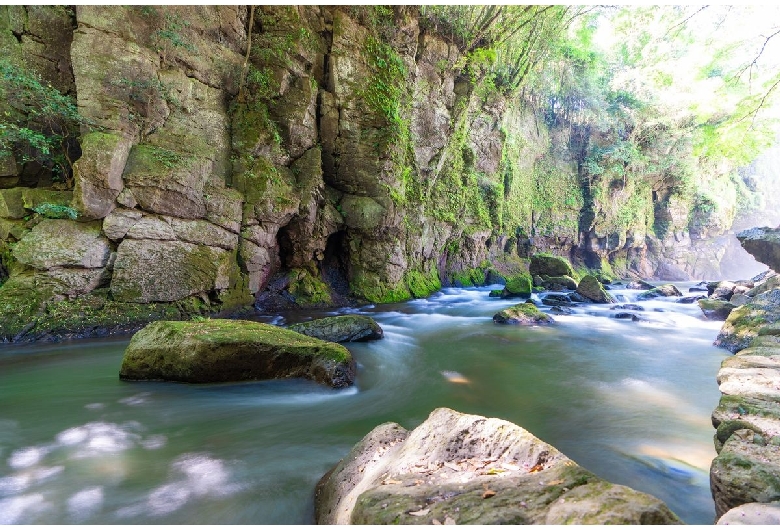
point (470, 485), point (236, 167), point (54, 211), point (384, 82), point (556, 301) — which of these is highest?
point (384, 82)

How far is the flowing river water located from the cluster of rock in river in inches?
13.9

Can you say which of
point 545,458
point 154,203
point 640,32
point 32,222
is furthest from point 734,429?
point 32,222

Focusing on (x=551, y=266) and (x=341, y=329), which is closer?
(x=341, y=329)

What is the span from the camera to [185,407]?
4.27 m

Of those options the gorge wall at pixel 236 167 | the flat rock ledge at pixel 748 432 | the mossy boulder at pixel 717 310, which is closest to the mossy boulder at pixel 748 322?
the flat rock ledge at pixel 748 432

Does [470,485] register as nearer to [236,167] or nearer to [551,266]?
[236,167]

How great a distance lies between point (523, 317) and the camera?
10258 millimetres

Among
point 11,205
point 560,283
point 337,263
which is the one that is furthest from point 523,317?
point 11,205

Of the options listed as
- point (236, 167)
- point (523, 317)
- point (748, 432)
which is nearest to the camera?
point (748, 432)

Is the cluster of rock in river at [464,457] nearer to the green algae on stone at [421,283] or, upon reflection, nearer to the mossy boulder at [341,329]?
the mossy boulder at [341,329]

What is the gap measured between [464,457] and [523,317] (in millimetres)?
8738

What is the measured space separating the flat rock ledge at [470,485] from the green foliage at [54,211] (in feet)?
26.1

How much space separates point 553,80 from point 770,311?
78.7 ft

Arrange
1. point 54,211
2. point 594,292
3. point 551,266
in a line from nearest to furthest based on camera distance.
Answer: point 54,211 → point 594,292 → point 551,266
